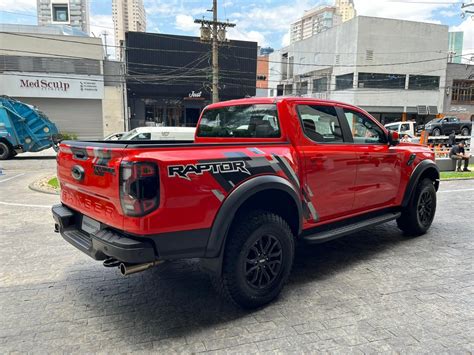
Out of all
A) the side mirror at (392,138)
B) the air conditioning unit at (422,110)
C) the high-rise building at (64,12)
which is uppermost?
the high-rise building at (64,12)

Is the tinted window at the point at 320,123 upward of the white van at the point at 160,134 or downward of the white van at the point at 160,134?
upward

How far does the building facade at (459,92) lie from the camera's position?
40562mm

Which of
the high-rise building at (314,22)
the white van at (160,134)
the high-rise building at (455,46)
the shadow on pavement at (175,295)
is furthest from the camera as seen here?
the high-rise building at (314,22)

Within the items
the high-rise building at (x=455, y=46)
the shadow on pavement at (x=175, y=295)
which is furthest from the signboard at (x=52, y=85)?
the high-rise building at (x=455, y=46)

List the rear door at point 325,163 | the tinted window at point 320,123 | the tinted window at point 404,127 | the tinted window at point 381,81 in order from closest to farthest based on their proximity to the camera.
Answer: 1. the rear door at point 325,163
2. the tinted window at point 320,123
3. the tinted window at point 404,127
4. the tinted window at point 381,81

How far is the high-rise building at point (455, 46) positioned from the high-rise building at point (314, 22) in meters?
13.7

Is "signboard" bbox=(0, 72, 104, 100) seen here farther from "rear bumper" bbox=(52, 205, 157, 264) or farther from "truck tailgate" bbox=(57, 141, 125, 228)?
"rear bumper" bbox=(52, 205, 157, 264)

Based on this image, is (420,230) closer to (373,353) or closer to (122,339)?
(373,353)

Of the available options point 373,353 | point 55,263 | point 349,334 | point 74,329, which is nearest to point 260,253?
point 349,334

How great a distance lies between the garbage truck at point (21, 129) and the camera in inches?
685

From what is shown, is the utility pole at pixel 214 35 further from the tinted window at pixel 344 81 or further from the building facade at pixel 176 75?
the tinted window at pixel 344 81

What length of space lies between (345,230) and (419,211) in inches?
77.0

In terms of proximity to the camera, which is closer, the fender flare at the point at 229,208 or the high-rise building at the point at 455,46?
the fender flare at the point at 229,208

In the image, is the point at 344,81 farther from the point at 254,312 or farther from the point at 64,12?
the point at 254,312
